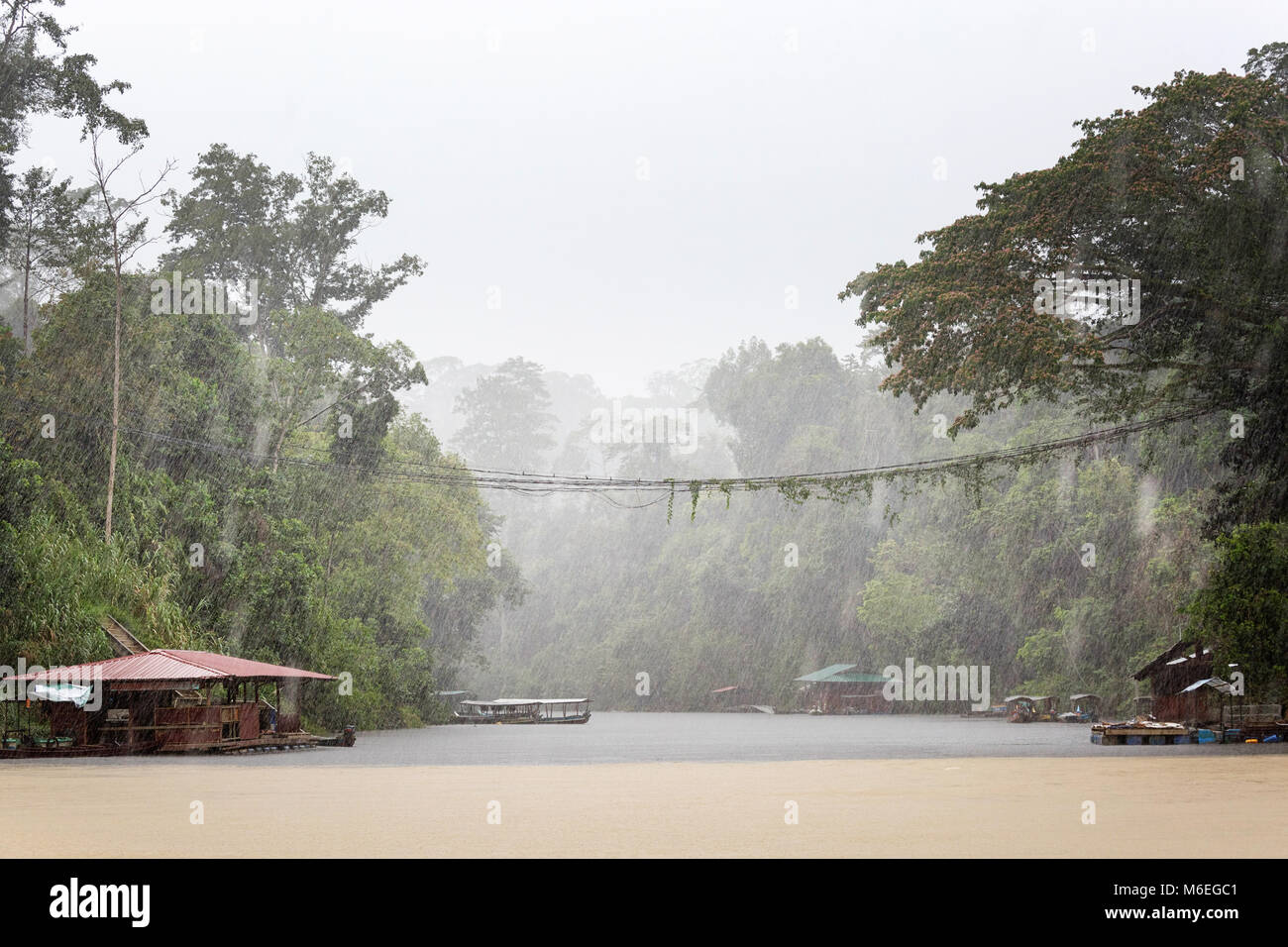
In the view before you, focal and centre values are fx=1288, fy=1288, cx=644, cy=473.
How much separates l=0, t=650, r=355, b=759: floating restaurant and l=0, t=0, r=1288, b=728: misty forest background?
1.43 m

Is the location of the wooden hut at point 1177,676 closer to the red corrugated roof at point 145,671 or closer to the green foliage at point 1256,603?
the green foliage at point 1256,603

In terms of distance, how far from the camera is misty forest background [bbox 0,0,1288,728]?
28000 mm

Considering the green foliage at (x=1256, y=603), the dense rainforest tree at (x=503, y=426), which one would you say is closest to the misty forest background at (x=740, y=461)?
the green foliage at (x=1256, y=603)

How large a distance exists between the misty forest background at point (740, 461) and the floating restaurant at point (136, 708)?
1.43 meters

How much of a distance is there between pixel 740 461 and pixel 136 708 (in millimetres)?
68879

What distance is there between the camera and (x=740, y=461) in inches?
3733

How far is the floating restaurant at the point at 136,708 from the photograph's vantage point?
25.6 metres

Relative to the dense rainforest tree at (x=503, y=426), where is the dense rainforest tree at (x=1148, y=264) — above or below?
below

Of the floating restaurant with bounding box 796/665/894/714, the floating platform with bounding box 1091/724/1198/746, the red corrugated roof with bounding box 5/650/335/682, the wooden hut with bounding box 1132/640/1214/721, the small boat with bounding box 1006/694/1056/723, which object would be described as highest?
the red corrugated roof with bounding box 5/650/335/682

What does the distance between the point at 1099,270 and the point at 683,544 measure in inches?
2742

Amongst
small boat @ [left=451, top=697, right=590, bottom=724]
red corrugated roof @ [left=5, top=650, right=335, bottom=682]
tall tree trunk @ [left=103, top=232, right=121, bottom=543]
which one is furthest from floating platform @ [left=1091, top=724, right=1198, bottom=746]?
small boat @ [left=451, top=697, right=590, bottom=724]

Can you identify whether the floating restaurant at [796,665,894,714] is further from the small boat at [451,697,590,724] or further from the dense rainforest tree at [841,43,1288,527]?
the dense rainforest tree at [841,43,1288,527]

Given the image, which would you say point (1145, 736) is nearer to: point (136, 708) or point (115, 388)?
point (136, 708)
